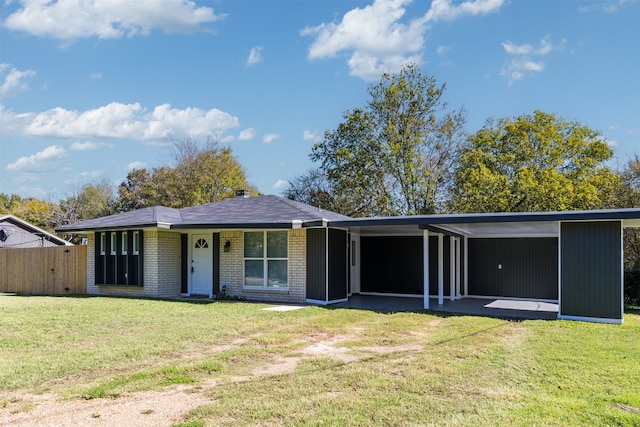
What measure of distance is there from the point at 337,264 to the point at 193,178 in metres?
19.5

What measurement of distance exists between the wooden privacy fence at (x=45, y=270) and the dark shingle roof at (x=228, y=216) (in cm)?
134

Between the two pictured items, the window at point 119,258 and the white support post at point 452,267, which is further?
the window at point 119,258

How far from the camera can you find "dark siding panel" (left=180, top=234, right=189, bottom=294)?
51.1 ft

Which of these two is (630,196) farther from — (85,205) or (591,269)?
(85,205)

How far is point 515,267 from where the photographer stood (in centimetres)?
1527

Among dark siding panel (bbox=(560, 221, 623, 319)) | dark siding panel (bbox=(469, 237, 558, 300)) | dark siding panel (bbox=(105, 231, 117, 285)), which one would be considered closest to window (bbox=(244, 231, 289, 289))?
dark siding panel (bbox=(105, 231, 117, 285))

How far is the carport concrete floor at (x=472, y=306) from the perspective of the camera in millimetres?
11646

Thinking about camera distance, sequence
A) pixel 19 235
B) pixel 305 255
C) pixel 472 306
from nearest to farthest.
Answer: pixel 472 306 → pixel 305 255 → pixel 19 235

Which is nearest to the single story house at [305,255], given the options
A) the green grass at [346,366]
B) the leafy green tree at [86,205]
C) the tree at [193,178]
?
the green grass at [346,366]

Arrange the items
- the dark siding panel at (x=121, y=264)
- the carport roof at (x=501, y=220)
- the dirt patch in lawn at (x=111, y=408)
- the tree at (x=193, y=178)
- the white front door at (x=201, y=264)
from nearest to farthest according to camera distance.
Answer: the dirt patch in lawn at (x=111, y=408)
the carport roof at (x=501, y=220)
the white front door at (x=201, y=264)
the dark siding panel at (x=121, y=264)
the tree at (x=193, y=178)

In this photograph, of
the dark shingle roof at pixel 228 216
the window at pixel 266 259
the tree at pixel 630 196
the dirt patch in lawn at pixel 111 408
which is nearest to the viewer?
the dirt patch in lawn at pixel 111 408

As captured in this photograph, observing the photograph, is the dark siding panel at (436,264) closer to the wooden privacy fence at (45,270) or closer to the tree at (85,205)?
the wooden privacy fence at (45,270)

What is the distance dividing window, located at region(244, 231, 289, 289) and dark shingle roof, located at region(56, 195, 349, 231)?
1.88 feet

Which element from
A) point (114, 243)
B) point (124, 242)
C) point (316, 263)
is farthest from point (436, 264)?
point (114, 243)
